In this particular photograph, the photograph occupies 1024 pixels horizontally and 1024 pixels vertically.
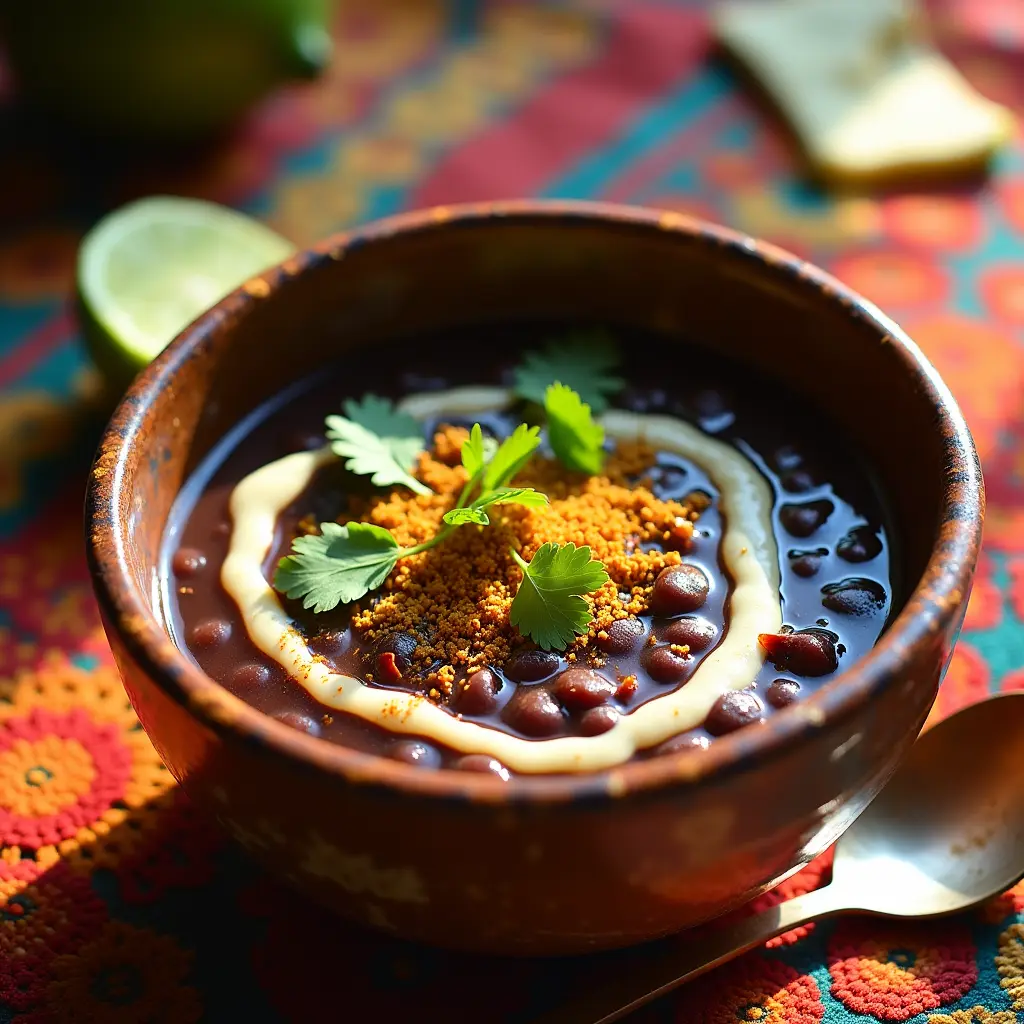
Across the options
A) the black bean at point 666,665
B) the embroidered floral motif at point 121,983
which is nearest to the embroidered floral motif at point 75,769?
the embroidered floral motif at point 121,983

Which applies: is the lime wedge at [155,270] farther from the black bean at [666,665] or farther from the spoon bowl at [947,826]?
the spoon bowl at [947,826]

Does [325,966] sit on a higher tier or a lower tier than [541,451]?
lower

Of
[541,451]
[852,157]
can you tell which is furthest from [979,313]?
[541,451]

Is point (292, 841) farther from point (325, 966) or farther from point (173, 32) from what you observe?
point (173, 32)

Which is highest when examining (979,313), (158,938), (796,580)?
(796,580)

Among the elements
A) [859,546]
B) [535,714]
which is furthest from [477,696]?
[859,546]

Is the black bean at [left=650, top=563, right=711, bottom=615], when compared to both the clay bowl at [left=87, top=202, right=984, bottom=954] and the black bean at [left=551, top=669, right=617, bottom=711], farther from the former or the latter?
the clay bowl at [left=87, top=202, right=984, bottom=954]
